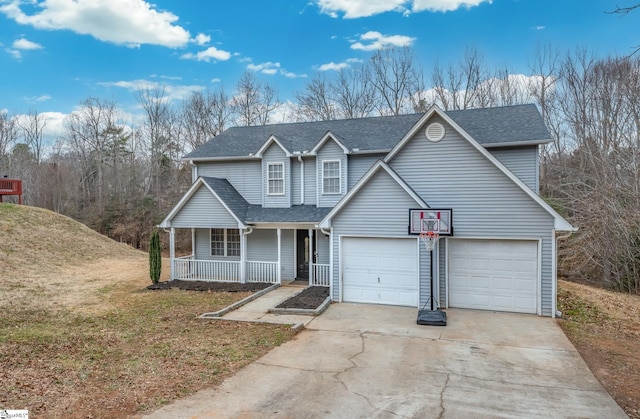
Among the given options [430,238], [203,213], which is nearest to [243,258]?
[203,213]

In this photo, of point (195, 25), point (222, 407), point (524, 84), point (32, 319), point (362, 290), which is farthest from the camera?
point (524, 84)

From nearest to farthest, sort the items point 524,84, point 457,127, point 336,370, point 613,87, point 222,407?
1. point 222,407
2. point 336,370
3. point 457,127
4. point 613,87
5. point 524,84

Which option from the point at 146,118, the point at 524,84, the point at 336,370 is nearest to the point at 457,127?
the point at 336,370

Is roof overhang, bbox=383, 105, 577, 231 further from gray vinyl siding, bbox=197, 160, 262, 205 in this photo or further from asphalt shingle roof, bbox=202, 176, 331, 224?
gray vinyl siding, bbox=197, 160, 262, 205

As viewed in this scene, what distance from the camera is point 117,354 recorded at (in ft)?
27.7

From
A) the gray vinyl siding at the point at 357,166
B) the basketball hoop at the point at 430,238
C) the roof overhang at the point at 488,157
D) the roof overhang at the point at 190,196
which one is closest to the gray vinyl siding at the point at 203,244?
the roof overhang at the point at 190,196

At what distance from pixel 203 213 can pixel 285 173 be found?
3859mm

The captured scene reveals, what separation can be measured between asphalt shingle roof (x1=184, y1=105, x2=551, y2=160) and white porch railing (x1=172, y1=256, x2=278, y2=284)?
190 inches

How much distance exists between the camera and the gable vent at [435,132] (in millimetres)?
12531

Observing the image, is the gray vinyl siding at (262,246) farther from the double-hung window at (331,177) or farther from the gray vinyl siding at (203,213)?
the double-hung window at (331,177)

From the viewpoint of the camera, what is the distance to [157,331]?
1017cm

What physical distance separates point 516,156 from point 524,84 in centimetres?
1755

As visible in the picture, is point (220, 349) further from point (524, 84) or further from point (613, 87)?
point (524, 84)

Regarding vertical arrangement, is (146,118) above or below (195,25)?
below
